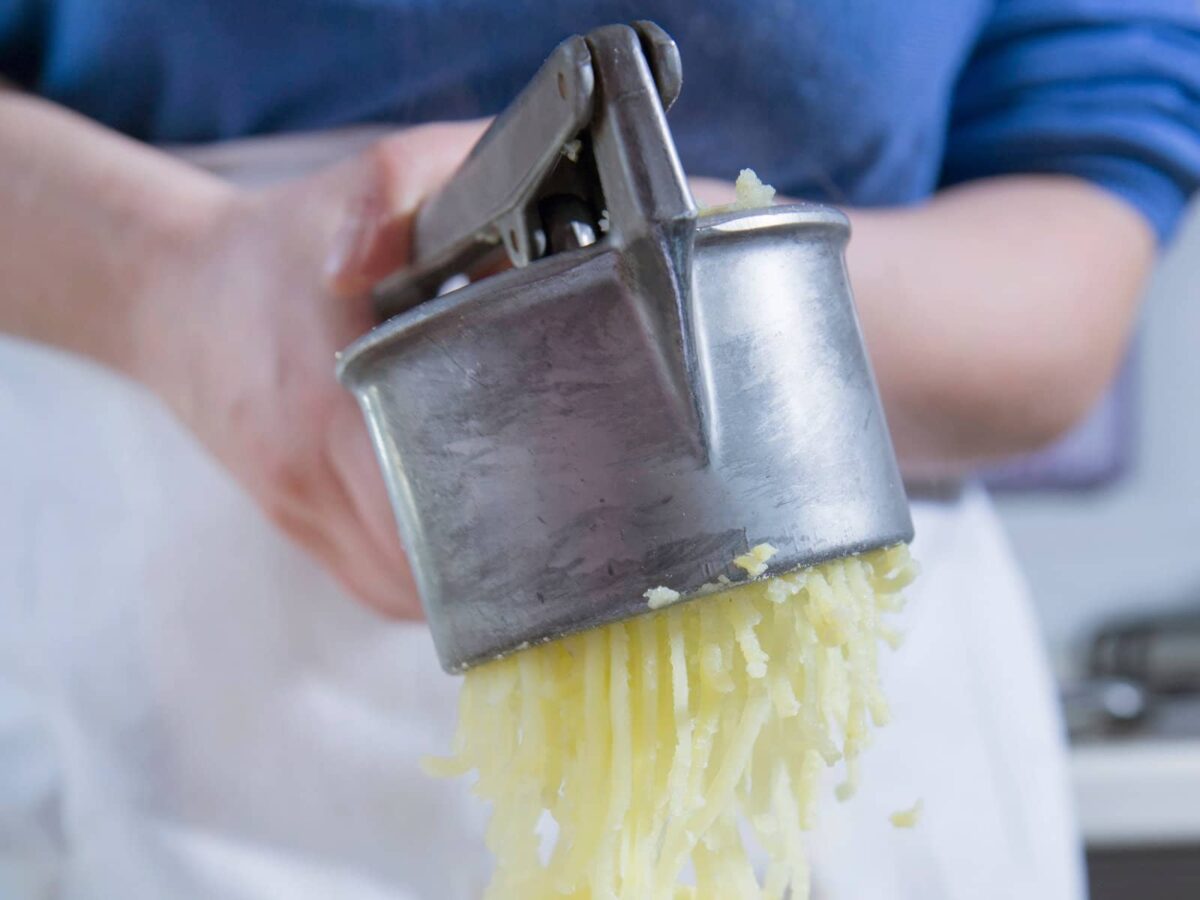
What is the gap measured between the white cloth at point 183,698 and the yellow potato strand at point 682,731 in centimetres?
19

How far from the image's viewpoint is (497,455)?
0.23 metres

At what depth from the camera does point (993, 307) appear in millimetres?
520

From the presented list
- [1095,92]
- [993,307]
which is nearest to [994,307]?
[993,307]

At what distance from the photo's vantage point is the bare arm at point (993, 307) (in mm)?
476

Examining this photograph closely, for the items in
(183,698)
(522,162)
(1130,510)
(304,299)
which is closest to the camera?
(522,162)

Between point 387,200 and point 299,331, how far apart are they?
0.20ft

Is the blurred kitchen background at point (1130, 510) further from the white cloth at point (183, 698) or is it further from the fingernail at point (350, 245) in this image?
the fingernail at point (350, 245)

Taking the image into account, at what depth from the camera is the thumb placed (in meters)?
0.31

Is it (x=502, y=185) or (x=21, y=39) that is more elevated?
(x=21, y=39)

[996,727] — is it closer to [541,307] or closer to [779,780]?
[779,780]

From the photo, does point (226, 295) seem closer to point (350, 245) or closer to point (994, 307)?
point (350, 245)

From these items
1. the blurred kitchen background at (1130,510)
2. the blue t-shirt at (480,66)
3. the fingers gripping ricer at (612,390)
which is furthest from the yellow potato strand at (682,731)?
the blurred kitchen background at (1130,510)

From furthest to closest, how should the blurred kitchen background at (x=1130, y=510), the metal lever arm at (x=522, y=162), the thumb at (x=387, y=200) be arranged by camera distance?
the blurred kitchen background at (x=1130, y=510), the thumb at (x=387, y=200), the metal lever arm at (x=522, y=162)

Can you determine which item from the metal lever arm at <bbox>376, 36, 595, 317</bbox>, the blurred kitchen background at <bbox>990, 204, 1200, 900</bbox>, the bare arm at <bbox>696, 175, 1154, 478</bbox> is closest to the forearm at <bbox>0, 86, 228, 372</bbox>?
the metal lever arm at <bbox>376, 36, 595, 317</bbox>
